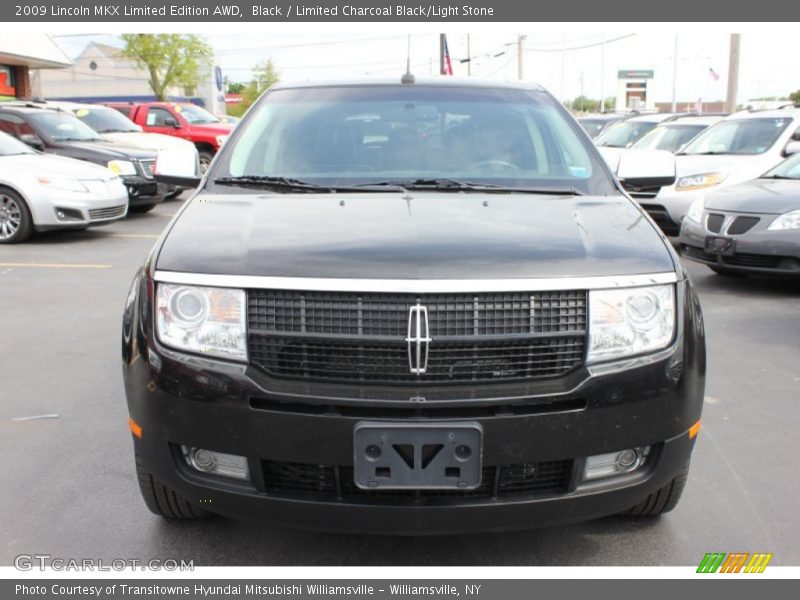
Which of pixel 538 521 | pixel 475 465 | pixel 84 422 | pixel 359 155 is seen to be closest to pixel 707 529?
pixel 538 521

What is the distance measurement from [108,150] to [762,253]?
9.61 metres

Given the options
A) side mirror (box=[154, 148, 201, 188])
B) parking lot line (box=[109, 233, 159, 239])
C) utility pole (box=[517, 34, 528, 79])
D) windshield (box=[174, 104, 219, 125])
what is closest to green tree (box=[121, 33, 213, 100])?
utility pole (box=[517, 34, 528, 79])

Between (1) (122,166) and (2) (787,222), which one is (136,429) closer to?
(2) (787,222)

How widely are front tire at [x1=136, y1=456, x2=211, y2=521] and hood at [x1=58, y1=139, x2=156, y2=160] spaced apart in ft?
34.6

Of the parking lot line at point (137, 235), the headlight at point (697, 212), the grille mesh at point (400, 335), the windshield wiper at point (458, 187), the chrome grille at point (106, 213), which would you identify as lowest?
the parking lot line at point (137, 235)

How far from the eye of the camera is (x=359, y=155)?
362 centimetres

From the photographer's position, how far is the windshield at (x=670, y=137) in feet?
42.6

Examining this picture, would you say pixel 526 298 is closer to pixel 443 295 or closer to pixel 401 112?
pixel 443 295

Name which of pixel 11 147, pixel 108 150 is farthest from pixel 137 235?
pixel 108 150

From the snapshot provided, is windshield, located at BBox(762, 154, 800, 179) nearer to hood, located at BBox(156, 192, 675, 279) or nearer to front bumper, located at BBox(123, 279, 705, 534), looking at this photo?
hood, located at BBox(156, 192, 675, 279)

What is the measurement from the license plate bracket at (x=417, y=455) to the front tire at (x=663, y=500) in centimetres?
90

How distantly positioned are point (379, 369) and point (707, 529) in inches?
60.5

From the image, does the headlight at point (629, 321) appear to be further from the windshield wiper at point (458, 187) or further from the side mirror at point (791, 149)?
the side mirror at point (791, 149)

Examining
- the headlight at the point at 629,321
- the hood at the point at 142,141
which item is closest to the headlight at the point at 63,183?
the hood at the point at 142,141
